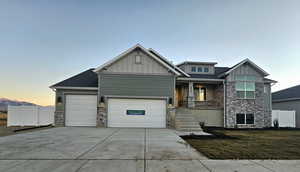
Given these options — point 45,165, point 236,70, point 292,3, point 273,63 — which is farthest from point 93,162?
point 273,63

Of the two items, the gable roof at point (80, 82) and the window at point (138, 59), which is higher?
the window at point (138, 59)

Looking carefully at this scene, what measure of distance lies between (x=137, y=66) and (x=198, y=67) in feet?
25.7

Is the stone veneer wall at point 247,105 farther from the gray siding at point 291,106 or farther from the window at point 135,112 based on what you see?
the window at point 135,112

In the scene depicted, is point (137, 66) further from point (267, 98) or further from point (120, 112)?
point (267, 98)

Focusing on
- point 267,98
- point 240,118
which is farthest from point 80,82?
point 267,98

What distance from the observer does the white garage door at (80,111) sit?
43.6ft

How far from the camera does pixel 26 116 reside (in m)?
14.3

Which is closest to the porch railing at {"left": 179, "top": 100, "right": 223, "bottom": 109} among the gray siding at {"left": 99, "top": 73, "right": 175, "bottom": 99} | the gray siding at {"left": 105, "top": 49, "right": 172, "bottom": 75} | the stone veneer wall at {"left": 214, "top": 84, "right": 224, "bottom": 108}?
the stone veneer wall at {"left": 214, "top": 84, "right": 224, "bottom": 108}

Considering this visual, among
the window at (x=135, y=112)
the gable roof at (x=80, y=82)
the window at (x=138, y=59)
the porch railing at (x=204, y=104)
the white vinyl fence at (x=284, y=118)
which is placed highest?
the window at (x=138, y=59)

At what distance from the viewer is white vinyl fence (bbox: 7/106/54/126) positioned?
→ 46.2 ft

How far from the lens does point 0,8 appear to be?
43.0 feet

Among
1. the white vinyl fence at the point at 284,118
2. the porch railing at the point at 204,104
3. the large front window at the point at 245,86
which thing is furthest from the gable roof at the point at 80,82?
the white vinyl fence at the point at 284,118

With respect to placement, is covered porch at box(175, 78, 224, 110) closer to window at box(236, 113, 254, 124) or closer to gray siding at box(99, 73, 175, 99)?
window at box(236, 113, 254, 124)

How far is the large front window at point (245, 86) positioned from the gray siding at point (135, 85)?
6.71 m
